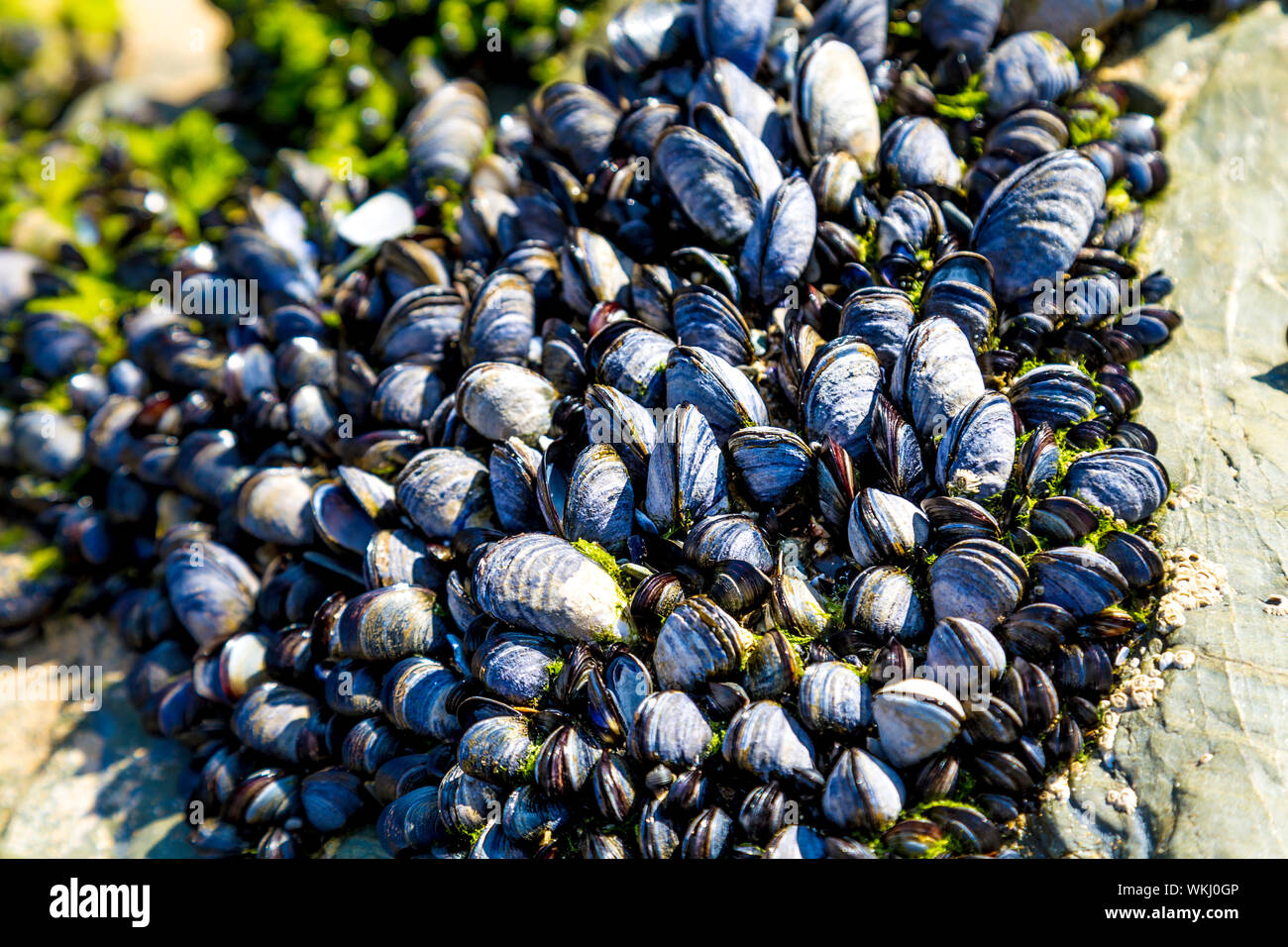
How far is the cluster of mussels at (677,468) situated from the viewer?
3.00 m

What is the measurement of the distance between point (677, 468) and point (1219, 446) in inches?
90.4

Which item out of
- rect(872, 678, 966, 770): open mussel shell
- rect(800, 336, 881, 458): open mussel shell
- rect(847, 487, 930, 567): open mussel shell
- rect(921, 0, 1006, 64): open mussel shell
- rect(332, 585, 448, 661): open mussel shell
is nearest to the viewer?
rect(872, 678, 966, 770): open mussel shell

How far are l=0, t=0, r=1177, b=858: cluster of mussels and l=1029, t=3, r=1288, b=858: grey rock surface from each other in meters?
0.18

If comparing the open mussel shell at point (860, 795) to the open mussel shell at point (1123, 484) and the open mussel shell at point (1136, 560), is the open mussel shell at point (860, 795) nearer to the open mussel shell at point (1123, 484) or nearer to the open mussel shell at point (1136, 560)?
the open mussel shell at point (1136, 560)

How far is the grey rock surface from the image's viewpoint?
280cm

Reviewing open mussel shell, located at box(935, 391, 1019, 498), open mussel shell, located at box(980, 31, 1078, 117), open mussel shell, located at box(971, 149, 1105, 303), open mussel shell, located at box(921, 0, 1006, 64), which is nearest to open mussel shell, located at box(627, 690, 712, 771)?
open mussel shell, located at box(935, 391, 1019, 498)

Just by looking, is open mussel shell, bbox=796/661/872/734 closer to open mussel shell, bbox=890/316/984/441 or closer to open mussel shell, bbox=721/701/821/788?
open mussel shell, bbox=721/701/821/788

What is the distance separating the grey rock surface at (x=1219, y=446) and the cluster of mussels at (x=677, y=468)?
185 mm

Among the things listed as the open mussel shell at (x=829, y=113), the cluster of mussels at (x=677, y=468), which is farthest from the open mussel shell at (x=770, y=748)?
the open mussel shell at (x=829, y=113)

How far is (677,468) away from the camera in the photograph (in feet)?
10.7

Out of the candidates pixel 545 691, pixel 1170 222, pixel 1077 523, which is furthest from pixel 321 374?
pixel 1170 222

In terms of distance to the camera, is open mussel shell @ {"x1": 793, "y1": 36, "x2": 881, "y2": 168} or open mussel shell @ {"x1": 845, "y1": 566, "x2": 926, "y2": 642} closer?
open mussel shell @ {"x1": 845, "y1": 566, "x2": 926, "y2": 642}

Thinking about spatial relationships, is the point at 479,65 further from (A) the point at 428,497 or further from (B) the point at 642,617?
(B) the point at 642,617

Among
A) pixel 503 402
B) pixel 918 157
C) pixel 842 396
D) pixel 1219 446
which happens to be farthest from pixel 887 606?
pixel 918 157
